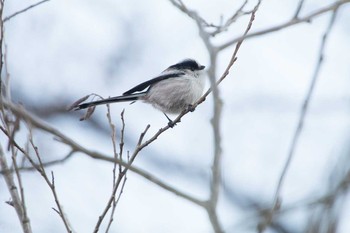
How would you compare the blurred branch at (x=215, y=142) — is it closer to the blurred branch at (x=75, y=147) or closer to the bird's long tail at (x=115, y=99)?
the blurred branch at (x=75, y=147)

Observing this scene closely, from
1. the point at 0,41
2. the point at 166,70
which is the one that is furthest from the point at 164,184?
the point at 166,70

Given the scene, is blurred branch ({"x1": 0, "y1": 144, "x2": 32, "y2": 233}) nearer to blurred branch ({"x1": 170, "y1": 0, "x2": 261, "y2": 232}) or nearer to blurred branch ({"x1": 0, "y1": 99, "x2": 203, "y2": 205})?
blurred branch ({"x1": 0, "y1": 99, "x2": 203, "y2": 205})

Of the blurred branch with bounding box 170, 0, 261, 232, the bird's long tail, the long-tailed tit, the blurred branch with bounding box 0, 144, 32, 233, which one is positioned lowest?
the blurred branch with bounding box 170, 0, 261, 232

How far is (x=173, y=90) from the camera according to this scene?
16.6 ft

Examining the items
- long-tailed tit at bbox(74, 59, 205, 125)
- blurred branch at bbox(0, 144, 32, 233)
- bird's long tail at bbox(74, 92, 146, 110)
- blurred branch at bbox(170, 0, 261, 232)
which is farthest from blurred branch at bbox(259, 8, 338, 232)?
long-tailed tit at bbox(74, 59, 205, 125)

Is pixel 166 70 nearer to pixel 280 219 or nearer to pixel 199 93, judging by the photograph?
pixel 199 93

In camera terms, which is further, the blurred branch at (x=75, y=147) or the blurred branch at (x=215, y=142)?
the blurred branch at (x=75, y=147)

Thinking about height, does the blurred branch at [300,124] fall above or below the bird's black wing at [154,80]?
below

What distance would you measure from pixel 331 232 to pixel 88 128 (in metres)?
5.08

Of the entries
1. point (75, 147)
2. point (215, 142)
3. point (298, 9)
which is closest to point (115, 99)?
point (298, 9)

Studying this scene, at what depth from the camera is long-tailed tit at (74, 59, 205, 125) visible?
503cm

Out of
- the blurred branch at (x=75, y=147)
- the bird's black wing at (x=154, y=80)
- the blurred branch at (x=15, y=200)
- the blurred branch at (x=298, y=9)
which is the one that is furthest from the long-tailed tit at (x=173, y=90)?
the blurred branch at (x=75, y=147)

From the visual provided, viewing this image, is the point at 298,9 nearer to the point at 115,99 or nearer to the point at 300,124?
the point at 300,124

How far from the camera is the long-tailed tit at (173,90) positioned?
198 inches
